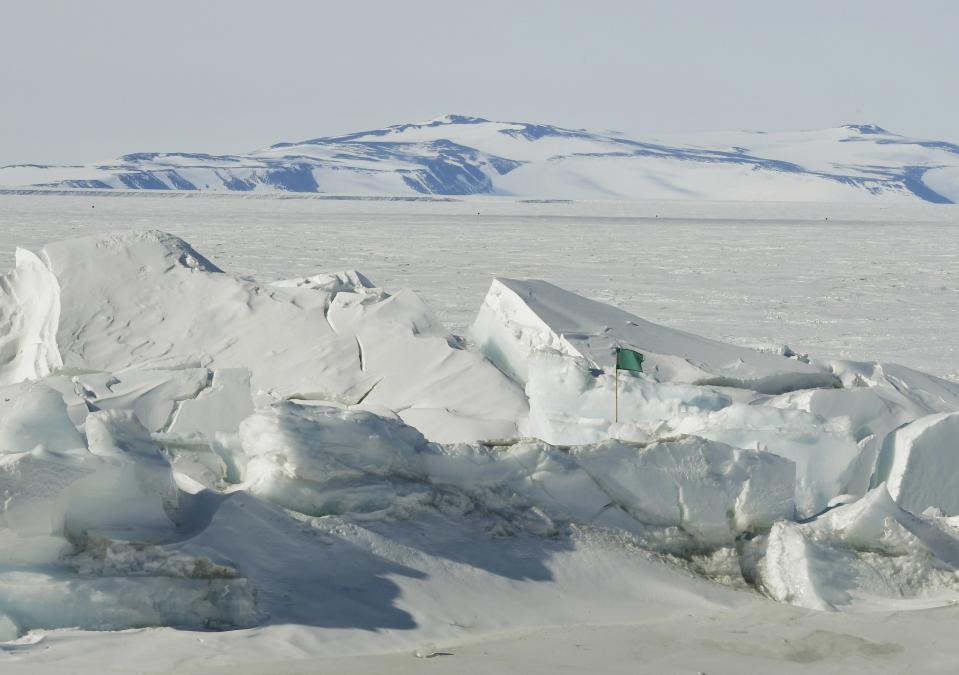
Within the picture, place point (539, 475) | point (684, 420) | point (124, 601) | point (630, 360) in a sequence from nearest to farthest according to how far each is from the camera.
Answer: point (124, 601) → point (539, 475) → point (684, 420) → point (630, 360)

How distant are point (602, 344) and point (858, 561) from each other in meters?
2.30

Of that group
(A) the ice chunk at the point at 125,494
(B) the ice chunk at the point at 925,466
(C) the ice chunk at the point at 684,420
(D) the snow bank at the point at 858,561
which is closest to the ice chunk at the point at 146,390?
(C) the ice chunk at the point at 684,420

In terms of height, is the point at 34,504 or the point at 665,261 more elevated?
the point at 34,504

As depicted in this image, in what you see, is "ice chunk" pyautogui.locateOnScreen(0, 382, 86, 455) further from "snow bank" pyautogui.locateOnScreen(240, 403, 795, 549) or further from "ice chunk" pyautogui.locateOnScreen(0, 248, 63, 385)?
"ice chunk" pyautogui.locateOnScreen(0, 248, 63, 385)

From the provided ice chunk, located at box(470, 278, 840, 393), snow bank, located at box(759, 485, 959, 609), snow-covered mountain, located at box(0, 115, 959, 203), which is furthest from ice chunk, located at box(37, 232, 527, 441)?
snow-covered mountain, located at box(0, 115, 959, 203)

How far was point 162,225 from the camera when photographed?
27.0 metres

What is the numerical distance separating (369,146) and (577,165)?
2588 cm

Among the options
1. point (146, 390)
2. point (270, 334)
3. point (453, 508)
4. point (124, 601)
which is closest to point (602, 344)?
point (270, 334)

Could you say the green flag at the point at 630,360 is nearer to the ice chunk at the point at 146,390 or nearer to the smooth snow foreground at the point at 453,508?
the smooth snow foreground at the point at 453,508

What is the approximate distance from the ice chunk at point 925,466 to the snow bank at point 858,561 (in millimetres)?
594

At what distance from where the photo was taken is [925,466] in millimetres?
4625

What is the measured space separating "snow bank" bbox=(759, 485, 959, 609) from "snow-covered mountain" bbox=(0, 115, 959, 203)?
78.8 metres

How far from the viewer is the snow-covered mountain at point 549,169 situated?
95.1 metres

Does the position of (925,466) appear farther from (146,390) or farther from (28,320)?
(28,320)
